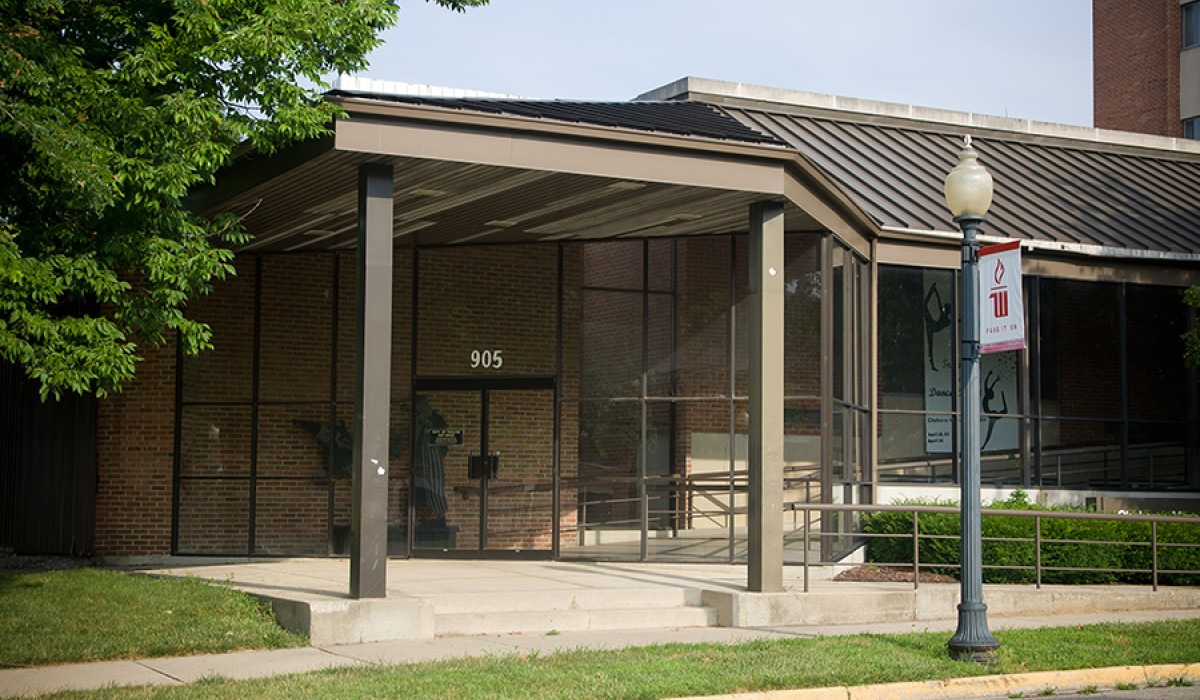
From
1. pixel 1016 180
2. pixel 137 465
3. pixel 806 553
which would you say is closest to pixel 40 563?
pixel 137 465

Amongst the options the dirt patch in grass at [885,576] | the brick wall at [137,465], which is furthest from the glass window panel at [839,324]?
the brick wall at [137,465]

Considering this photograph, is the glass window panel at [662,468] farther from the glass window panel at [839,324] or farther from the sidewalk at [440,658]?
the sidewalk at [440,658]

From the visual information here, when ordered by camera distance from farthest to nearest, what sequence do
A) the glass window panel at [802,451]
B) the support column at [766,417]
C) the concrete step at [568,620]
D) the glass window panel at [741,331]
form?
the glass window panel at [741,331] < the glass window panel at [802,451] < the support column at [766,417] < the concrete step at [568,620]

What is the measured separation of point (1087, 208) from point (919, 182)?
137 inches

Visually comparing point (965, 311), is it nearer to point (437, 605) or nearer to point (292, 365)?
point (437, 605)

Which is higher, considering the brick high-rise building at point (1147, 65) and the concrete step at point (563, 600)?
the brick high-rise building at point (1147, 65)

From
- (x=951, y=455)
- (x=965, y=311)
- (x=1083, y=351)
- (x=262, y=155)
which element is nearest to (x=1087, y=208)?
(x=1083, y=351)

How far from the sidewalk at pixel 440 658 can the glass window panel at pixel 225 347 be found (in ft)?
24.5

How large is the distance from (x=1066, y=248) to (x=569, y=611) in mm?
11661

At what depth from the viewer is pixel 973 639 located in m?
10.5

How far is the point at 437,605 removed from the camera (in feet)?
39.8

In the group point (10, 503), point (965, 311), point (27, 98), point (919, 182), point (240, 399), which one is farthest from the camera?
point (919, 182)

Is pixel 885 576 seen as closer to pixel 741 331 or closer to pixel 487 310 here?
pixel 741 331

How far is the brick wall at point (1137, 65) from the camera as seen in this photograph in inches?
1567
